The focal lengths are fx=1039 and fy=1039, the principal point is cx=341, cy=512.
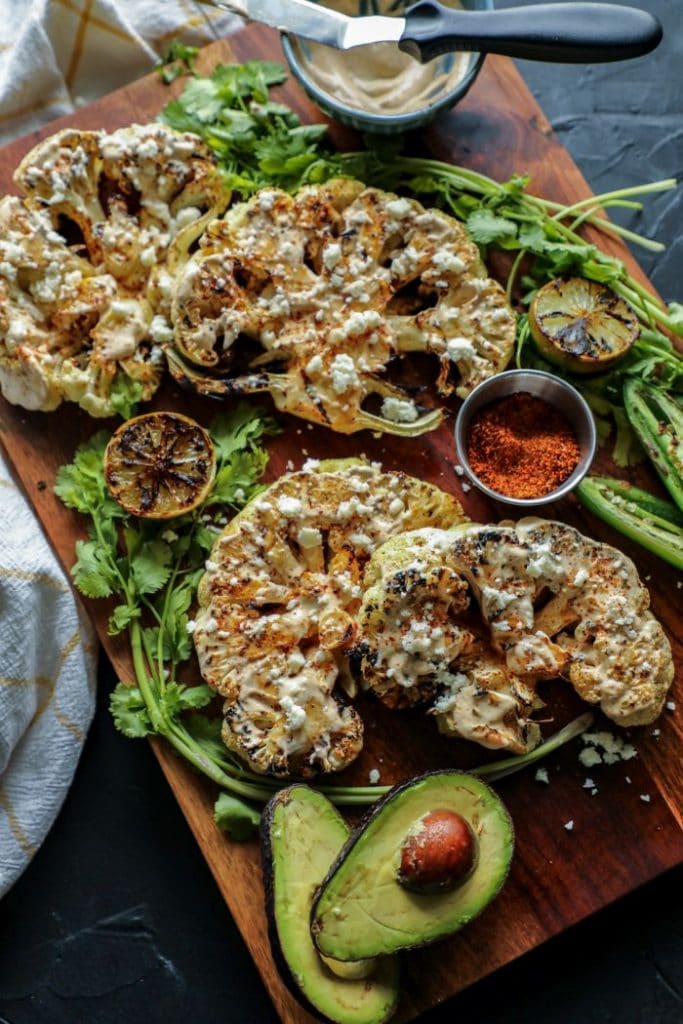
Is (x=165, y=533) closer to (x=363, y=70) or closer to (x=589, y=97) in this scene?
(x=363, y=70)

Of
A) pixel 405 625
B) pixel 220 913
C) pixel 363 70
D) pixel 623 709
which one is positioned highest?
pixel 363 70

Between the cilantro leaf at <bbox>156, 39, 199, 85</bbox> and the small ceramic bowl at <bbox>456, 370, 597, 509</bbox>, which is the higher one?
the cilantro leaf at <bbox>156, 39, 199, 85</bbox>

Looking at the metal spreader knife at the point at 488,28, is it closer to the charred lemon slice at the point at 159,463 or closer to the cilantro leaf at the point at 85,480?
the charred lemon slice at the point at 159,463

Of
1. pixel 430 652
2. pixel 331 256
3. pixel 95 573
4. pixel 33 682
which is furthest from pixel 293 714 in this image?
pixel 331 256

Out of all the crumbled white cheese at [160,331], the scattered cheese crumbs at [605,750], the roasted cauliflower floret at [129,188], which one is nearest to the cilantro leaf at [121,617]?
the crumbled white cheese at [160,331]

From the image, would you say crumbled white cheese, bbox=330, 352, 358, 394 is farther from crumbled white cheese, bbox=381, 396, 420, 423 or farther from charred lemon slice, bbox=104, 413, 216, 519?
charred lemon slice, bbox=104, 413, 216, 519

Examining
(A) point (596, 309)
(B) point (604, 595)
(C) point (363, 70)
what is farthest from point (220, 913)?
(C) point (363, 70)

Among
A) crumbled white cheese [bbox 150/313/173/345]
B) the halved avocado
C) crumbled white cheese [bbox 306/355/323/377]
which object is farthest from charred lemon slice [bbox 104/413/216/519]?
the halved avocado
